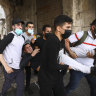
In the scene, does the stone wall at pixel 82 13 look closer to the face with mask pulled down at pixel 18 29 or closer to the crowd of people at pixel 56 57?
the crowd of people at pixel 56 57

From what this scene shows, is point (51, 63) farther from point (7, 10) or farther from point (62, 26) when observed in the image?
point (7, 10)

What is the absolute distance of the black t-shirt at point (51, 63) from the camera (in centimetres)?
197

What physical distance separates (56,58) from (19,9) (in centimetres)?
636

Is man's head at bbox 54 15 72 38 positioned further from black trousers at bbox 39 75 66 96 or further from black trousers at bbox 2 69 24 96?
black trousers at bbox 2 69 24 96

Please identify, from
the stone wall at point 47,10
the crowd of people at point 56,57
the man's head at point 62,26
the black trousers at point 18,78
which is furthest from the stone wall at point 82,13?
the man's head at point 62,26

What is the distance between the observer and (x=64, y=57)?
84.0 inches

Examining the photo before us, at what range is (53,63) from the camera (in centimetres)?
199

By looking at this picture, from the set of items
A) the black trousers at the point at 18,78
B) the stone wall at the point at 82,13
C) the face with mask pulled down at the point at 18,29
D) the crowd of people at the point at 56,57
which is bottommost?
the black trousers at the point at 18,78

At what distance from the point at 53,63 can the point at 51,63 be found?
0.03 meters

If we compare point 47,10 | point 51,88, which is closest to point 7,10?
point 47,10

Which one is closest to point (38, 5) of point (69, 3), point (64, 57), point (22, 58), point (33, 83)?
point (69, 3)

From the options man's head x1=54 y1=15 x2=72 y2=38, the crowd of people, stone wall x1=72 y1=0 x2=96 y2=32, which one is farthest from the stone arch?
man's head x1=54 y1=15 x2=72 y2=38

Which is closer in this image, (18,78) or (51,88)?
(51,88)

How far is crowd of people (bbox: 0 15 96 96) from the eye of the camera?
207 centimetres
